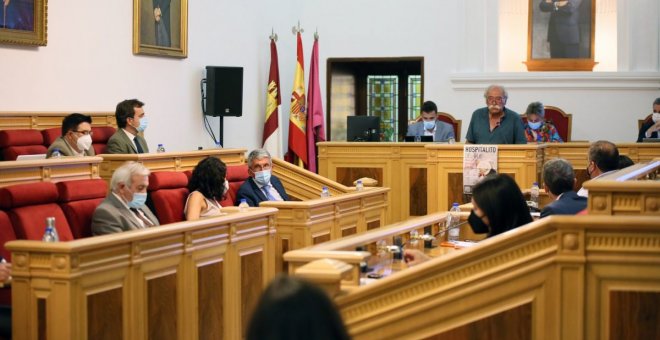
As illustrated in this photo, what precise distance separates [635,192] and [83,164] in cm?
413

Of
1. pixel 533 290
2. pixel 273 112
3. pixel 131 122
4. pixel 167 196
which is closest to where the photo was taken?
pixel 533 290

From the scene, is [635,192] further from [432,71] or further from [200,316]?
[432,71]

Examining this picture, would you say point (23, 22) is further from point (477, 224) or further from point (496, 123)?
point (477, 224)

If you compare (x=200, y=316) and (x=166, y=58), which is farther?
(x=166, y=58)

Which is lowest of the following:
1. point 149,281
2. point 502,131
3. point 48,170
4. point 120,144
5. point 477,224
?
point 149,281

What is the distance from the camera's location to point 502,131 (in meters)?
9.16

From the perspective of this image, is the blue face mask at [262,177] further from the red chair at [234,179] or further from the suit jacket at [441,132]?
the suit jacket at [441,132]

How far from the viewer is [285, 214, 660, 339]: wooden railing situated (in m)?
3.28

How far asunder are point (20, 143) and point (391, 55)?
24.4 ft

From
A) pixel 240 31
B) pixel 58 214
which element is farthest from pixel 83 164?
pixel 240 31

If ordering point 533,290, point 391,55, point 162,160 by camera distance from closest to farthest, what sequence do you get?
point 533,290, point 162,160, point 391,55

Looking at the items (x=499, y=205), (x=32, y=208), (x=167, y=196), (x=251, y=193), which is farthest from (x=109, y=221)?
(x=499, y=205)

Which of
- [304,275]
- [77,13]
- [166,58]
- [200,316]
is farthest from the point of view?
[166,58]

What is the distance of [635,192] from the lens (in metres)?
3.34
